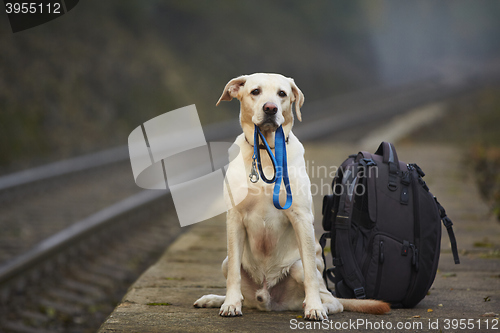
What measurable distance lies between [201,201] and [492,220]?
4.00m

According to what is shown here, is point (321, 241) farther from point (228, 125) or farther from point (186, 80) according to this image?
point (186, 80)

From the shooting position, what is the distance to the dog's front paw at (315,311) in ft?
11.0

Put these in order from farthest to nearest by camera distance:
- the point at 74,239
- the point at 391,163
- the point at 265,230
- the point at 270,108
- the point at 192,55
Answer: the point at 192,55
the point at 74,239
the point at 391,163
the point at 265,230
the point at 270,108

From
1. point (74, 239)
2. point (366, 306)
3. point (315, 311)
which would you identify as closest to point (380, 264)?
point (366, 306)

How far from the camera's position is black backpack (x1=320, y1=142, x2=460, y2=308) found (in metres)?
3.79

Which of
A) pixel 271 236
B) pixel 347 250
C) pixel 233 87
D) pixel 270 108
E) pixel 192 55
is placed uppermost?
pixel 192 55

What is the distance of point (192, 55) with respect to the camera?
84.9ft

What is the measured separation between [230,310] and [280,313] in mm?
389

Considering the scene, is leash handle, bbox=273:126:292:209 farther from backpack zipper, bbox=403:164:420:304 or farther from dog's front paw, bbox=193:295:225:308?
backpack zipper, bbox=403:164:420:304

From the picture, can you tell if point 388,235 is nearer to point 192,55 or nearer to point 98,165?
point 98,165

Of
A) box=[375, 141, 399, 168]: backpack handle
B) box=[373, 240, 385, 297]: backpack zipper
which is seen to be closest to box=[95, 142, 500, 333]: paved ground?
box=[373, 240, 385, 297]: backpack zipper

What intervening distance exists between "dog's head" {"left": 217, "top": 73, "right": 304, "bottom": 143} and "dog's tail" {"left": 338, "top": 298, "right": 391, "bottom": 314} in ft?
3.83

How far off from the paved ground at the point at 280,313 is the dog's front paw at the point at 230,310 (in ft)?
0.17

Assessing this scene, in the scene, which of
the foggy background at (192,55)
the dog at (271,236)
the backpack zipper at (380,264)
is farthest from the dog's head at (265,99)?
the foggy background at (192,55)
